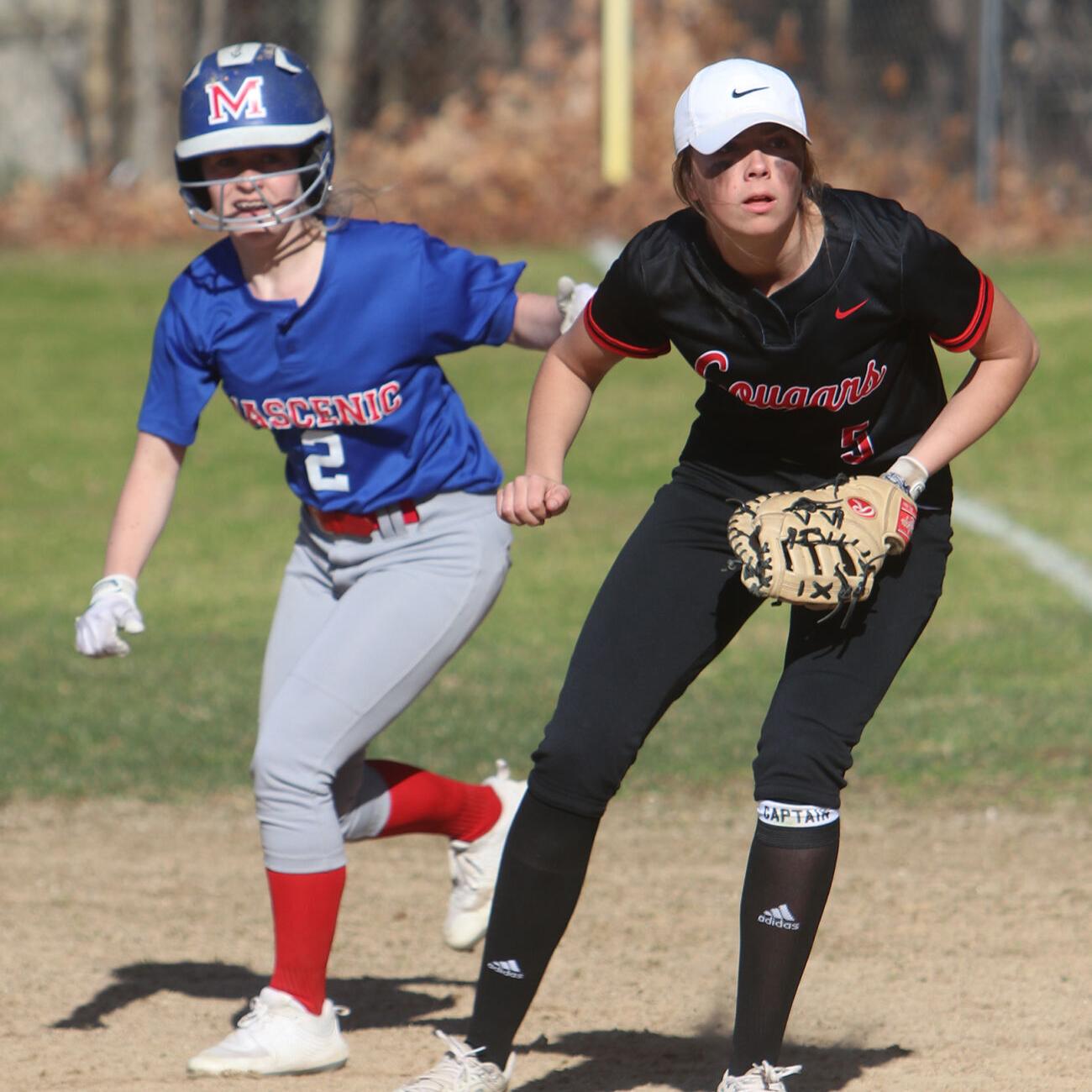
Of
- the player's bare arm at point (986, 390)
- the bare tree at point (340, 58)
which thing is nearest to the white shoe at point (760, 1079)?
the player's bare arm at point (986, 390)

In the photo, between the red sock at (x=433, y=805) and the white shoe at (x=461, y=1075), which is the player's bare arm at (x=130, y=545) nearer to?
the red sock at (x=433, y=805)

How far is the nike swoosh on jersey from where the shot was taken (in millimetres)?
3295

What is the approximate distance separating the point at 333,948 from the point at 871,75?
41.7 feet

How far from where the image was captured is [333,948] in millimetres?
4941

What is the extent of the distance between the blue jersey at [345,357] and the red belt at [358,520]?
0.09 ft

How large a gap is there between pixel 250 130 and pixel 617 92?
11.2 metres

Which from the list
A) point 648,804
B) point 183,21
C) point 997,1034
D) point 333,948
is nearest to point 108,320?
point 183,21

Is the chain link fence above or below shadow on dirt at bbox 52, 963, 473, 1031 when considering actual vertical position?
above

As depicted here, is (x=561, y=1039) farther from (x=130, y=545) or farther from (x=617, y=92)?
(x=617, y=92)

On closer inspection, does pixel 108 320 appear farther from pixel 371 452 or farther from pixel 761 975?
pixel 761 975

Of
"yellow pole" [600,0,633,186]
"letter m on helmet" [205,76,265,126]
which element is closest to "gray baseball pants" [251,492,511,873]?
"letter m on helmet" [205,76,265,126]

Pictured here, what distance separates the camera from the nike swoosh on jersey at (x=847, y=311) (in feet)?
10.8

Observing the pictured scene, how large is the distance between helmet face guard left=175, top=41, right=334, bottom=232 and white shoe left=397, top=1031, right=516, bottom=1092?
174 centimetres

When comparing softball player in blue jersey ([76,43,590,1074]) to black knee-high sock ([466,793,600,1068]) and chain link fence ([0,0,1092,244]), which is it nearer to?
black knee-high sock ([466,793,600,1068])
